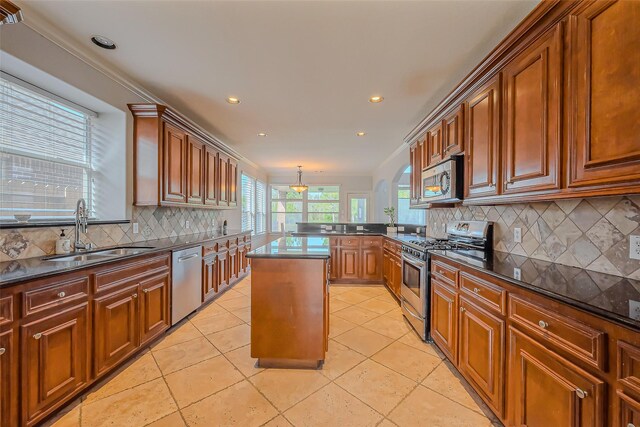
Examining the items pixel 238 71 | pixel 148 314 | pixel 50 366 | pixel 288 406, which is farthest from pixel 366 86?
pixel 50 366

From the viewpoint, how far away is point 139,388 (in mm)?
1875

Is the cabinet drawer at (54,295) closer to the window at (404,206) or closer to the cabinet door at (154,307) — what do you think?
the cabinet door at (154,307)

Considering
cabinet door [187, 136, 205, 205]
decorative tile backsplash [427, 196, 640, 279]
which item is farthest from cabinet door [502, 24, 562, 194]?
cabinet door [187, 136, 205, 205]

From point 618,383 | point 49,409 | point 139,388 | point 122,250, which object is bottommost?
point 139,388

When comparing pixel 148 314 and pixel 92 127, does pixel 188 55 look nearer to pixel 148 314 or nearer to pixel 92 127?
pixel 92 127

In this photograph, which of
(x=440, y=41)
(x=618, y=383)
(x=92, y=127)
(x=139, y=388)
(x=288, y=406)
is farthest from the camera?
(x=92, y=127)

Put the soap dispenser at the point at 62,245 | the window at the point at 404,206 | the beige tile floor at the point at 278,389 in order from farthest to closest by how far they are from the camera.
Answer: the window at the point at 404,206, the soap dispenser at the point at 62,245, the beige tile floor at the point at 278,389

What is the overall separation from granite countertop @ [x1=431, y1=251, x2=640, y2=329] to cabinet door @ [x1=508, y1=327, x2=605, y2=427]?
27cm

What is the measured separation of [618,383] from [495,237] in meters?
1.59

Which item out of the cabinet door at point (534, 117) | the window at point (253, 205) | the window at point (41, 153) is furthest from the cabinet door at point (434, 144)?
the window at point (253, 205)

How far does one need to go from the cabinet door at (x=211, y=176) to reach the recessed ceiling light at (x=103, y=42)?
185cm

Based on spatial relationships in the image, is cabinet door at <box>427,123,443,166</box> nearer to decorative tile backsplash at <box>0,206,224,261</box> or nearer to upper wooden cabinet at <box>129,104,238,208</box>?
upper wooden cabinet at <box>129,104,238,208</box>

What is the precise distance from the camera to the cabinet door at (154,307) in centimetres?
231

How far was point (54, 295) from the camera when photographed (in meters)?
1.54
